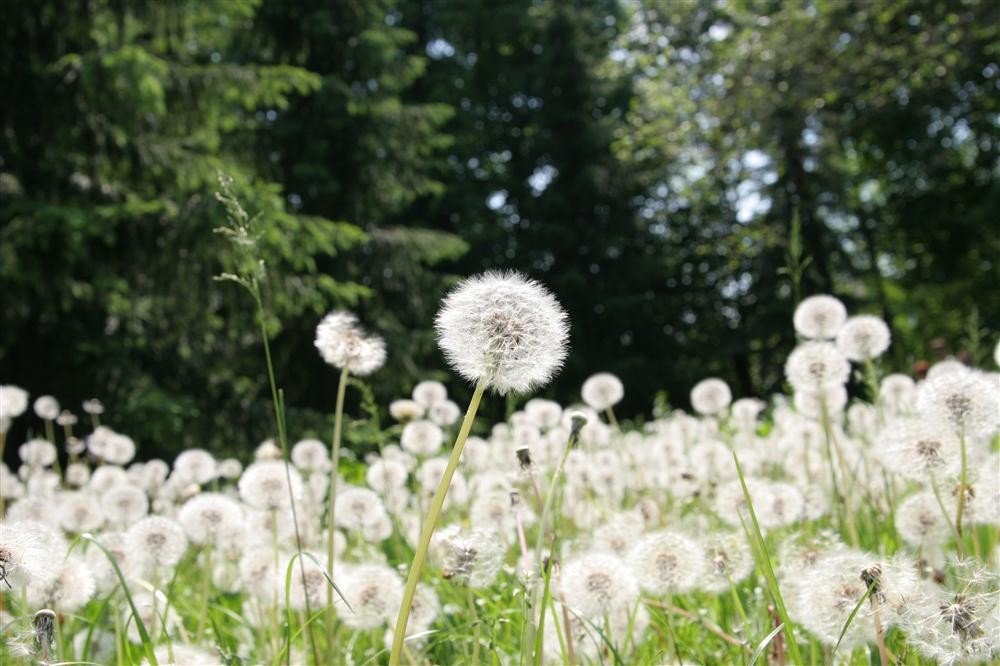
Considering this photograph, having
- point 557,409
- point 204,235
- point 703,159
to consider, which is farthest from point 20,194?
point 703,159

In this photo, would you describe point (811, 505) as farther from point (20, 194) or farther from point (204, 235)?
point (20, 194)

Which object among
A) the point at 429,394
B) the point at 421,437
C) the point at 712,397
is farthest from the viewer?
the point at 712,397

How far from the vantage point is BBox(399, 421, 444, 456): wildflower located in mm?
3143

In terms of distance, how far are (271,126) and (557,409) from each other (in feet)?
37.0

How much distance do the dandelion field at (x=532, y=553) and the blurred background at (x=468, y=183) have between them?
77cm

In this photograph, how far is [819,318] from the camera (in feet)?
8.96

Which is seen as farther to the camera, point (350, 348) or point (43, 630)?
point (350, 348)

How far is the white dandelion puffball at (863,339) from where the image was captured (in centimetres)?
249

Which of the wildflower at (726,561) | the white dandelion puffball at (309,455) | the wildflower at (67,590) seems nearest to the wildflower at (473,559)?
the wildflower at (726,561)

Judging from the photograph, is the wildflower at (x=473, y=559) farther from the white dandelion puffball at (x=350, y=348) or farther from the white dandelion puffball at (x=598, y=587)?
the white dandelion puffball at (x=350, y=348)

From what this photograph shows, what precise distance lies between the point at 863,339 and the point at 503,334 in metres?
1.79

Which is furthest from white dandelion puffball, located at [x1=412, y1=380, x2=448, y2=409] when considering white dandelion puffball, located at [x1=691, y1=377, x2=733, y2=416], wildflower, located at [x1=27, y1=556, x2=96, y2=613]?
wildflower, located at [x1=27, y1=556, x2=96, y2=613]

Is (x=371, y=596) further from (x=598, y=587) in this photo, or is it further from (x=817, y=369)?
(x=817, y=369)

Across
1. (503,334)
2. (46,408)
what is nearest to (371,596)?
(503,334)
